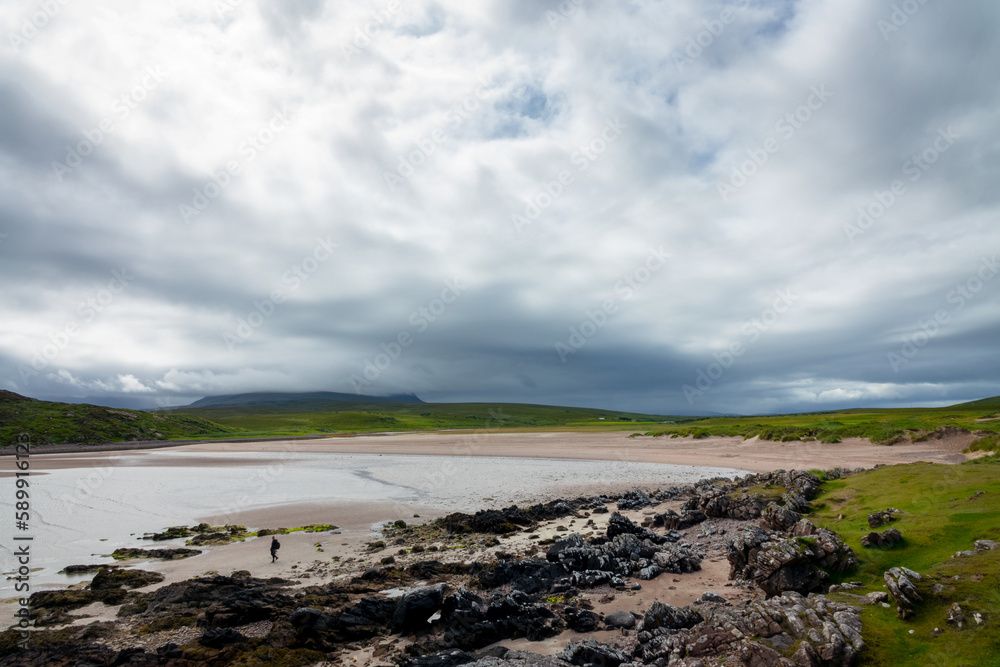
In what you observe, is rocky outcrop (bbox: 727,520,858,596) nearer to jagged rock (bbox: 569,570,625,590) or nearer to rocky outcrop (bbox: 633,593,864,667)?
rocky outcrop (bbox: 633,593,864,667)

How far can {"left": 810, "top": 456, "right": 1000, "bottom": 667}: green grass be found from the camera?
26.5 ft

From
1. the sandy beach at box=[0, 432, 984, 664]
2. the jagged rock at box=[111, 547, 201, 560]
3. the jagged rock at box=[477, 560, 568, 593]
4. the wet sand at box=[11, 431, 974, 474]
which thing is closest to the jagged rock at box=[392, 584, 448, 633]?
the sandy beach at box=[0, 432, 984, 664]

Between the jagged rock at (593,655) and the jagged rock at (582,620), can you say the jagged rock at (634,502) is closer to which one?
the jagged rock at (582,620)

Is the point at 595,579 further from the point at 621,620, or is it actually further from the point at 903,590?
the point at 903,590

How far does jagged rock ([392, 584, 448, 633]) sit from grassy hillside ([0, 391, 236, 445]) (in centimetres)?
12565

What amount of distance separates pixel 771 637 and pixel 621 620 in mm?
Answer: 4998

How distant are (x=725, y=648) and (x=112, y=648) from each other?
16435 mm

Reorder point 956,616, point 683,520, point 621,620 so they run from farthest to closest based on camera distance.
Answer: point 683,520 < point 621,620 < point 956,616

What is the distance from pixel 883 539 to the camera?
12.7 metres

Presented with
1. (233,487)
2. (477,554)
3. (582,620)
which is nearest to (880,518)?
(582,620)

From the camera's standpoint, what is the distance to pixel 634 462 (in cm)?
6278

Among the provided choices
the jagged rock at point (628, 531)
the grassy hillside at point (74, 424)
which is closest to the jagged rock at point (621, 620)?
the jagged rock at point (628, 531)

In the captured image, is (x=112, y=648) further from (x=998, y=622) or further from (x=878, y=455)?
(x=878, y=455)

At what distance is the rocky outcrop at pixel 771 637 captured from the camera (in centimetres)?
859
